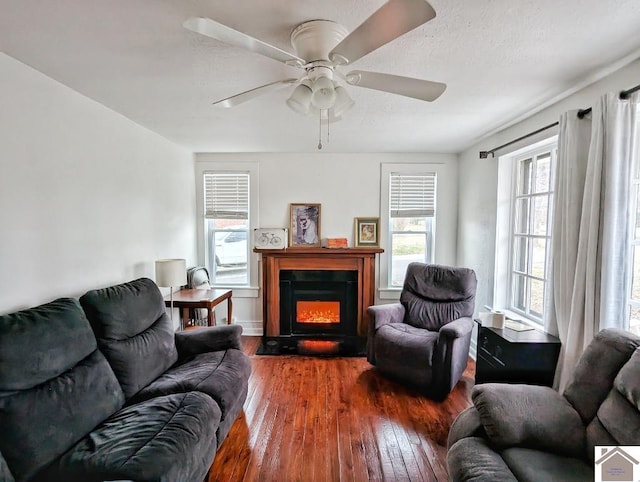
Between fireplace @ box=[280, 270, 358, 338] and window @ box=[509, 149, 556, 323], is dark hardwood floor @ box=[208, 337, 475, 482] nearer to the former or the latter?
fireplace @ box=[280, 270, 358, 338]

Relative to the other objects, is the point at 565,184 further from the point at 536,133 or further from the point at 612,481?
the point at 612,481

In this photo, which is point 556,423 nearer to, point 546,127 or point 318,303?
point 546,127

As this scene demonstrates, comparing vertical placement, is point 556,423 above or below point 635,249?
below

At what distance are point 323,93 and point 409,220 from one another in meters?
3.08

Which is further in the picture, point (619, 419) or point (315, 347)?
point (315, 347)

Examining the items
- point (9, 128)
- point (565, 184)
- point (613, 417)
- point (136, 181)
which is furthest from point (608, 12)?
point (136, 181)

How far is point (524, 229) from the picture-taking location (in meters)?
3.09

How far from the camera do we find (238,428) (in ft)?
7.73

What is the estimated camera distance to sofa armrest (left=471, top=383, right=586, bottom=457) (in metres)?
1.49

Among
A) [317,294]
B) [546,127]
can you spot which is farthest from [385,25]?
[317,294]

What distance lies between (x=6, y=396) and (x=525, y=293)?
12.3 ft

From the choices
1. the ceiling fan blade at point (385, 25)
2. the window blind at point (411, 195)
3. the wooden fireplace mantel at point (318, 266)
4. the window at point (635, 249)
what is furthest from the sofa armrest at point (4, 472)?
the window blind at point (411, 195)

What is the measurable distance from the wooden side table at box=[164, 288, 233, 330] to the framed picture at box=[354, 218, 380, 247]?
5.92ft

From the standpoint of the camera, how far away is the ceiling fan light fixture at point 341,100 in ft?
5.19
